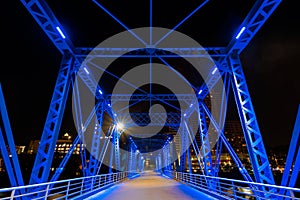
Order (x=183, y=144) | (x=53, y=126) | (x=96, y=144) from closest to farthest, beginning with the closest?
(x=53, y=126), (x=96, y=144), (x=183, y=144)

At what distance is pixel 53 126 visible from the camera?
7863mm

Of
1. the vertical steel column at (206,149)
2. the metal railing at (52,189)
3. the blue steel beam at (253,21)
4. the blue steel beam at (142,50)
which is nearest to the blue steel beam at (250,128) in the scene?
the blue steel beam at (253,21)

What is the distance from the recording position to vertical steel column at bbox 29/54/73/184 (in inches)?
274

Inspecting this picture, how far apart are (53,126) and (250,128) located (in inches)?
291

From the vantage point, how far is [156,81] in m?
13.9

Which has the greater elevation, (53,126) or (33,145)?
(33,145)

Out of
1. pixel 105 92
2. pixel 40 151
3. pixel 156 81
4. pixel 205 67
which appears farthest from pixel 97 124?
pixel 205 67

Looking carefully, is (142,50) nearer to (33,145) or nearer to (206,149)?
(206,149)

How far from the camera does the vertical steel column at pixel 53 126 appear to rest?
6.96 m

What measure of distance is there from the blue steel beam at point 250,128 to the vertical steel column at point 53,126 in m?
6.93

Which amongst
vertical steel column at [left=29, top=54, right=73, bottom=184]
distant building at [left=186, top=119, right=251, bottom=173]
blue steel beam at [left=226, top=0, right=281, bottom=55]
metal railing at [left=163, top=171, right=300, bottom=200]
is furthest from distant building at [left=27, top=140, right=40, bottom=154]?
blue steel beam at [left=226, top=0, right=281, bottom=55]

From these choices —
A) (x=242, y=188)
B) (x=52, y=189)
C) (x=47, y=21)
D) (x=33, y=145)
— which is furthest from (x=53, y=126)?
(x=33, y=145)

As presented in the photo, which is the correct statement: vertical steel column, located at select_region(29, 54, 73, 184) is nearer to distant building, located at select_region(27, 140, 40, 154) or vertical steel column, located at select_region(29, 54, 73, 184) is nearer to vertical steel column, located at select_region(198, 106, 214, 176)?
vertical steel column, located at select_region(198, 106, 214, 176)

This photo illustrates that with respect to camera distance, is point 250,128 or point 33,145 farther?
point 33,145
